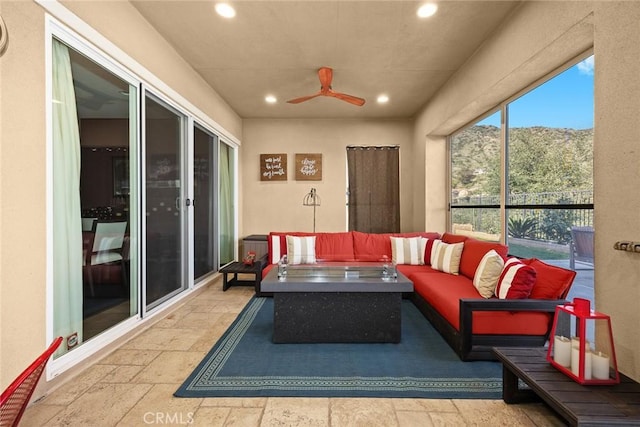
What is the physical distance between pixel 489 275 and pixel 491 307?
Answer: 0.48m

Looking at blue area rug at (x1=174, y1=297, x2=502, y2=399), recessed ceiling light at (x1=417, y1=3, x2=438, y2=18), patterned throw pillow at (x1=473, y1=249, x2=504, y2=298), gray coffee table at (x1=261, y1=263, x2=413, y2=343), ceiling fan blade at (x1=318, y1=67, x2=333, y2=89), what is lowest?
blue area rug at (x1=174, y1=297, x2=502, y2=399)

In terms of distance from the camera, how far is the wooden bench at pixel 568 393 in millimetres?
1205

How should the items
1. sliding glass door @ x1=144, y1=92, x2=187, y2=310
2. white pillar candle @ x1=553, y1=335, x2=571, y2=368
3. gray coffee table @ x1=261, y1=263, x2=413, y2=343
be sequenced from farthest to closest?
sliding glass door @ x1=144, y1=92, x2=187, y2=310
gray coffee table @ x1=261, y1=263, x2=413, y2=343
white pillar candle @ x1=553, y1=335, x2=571, y2=368

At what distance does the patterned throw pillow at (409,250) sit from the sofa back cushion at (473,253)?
2.18 feet

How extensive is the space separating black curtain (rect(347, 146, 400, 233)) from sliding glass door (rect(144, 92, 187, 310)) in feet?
10.0

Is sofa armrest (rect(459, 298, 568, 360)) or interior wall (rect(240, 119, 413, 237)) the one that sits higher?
interior wall (rect(240, 119, 413, 237))

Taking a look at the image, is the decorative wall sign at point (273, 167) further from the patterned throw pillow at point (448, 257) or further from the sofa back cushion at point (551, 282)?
the sofa back cushion at point (551, 282)

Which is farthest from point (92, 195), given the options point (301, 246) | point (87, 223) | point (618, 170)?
point (618, 170)

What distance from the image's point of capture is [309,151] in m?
5.53

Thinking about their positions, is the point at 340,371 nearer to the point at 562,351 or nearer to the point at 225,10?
the point at 562,351

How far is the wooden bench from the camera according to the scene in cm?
121

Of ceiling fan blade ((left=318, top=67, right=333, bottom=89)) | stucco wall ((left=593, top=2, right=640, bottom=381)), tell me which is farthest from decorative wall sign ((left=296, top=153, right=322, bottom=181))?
stucco wall ((left=593, top=2, right=640, bottom=381))

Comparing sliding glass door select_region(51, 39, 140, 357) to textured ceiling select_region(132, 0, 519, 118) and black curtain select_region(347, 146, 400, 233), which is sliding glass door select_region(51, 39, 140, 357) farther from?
black curtain select_region(347, 146, 400, 233)

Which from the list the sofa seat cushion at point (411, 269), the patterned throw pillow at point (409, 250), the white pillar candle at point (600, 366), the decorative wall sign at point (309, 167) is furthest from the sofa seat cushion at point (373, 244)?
the white pillar candle at point (600, 366)
